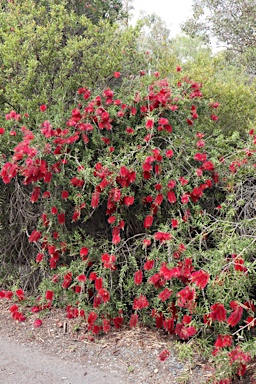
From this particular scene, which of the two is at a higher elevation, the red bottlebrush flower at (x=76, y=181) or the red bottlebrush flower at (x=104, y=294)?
the red bottlebrush flower at (x=76, y=181)

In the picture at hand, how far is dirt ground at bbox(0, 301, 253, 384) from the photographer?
3133 millimetres

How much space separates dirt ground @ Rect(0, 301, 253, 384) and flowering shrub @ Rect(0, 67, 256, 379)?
13 centimetres

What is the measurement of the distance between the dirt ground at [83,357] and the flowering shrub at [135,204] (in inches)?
5.1

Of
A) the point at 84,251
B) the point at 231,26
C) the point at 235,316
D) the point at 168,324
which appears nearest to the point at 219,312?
the point at 235,316

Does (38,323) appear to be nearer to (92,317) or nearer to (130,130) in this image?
(92,317)

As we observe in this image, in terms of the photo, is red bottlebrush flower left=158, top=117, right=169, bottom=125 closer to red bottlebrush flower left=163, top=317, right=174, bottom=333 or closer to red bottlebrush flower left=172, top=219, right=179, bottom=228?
red bottlebrush flower left=172, top=219, right=179, bottom=228

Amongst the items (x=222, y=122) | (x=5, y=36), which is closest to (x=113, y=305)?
(x=5, y=36)

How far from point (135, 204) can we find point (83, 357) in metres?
1.29

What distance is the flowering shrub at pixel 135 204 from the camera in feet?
11.2

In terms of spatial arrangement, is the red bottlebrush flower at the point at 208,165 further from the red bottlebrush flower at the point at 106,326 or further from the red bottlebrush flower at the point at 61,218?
the red bottlebrush flower at the point at 106,326

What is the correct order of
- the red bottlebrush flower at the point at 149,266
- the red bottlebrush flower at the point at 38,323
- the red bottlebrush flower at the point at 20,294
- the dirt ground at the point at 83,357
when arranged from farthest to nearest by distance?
1. the red bottlebrush flower at the point at 20,294
2. the red bottlebrush flower at the point at 38,323
3. the red bottlebrush flower at the point at 149,266
4. the dirt ground at the point at 83,357

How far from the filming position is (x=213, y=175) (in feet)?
12.9

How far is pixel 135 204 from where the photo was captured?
12.8 feet

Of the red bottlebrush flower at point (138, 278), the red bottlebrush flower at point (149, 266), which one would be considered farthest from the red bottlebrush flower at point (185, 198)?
the red bottlebrush flower at point (138, 278)
